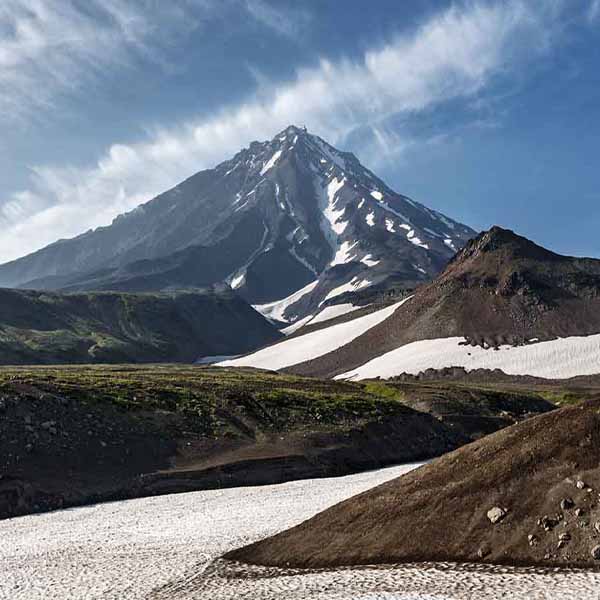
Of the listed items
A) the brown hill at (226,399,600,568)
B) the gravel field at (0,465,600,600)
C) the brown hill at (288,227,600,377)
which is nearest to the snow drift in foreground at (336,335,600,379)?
the brown hill at (288,227,600,377)

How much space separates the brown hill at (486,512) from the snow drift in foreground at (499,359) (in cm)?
11715

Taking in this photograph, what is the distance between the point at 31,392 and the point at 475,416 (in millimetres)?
56416

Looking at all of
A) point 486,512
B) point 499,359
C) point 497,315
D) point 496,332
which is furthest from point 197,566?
point 497,315

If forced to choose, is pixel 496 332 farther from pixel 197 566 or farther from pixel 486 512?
pixel 197 566

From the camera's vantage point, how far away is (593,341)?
155500mm

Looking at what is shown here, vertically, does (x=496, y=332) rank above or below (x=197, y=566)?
below

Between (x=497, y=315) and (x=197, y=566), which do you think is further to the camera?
(x=497, y=315)

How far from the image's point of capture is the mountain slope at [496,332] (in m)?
155

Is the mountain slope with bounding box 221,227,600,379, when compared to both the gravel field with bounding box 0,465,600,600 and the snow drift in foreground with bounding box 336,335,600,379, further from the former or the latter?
the gravel field with bounding box 0,465,600,600

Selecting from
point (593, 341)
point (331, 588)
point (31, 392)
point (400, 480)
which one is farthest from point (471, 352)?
point (331, 588)

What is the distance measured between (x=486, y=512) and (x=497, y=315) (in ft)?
512

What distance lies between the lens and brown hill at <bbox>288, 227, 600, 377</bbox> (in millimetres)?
169500

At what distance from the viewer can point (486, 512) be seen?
29688mm

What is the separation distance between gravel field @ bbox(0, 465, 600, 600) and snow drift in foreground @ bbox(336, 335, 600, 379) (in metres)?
104
